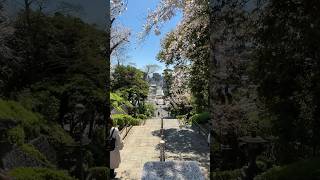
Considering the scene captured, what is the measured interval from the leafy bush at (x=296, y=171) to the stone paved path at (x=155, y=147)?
86cm

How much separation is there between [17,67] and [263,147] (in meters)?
2.98

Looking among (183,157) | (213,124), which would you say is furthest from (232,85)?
(183,157)

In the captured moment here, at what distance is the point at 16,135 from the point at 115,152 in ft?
4.52

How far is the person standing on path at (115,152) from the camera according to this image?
5.20 metres

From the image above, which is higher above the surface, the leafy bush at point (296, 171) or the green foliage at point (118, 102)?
the green foliage at point (118, 102)

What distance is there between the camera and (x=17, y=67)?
15.4 feet

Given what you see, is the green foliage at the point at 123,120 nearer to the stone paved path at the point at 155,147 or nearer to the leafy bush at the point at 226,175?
the stone paved path at the point at 155,147

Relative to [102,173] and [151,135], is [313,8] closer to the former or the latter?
[151,135]

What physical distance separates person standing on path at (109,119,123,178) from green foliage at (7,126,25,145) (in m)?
1.10

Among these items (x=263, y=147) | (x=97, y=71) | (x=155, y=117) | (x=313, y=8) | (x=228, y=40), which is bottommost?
(x=263, y=147)

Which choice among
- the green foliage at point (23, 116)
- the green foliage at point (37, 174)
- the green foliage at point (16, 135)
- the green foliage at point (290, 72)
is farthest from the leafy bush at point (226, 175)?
the green foliage at point (16, 135)

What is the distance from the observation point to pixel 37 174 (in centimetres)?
440

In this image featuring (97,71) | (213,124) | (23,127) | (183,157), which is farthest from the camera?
(183,157)

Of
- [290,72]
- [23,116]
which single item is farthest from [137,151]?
[290,72]
